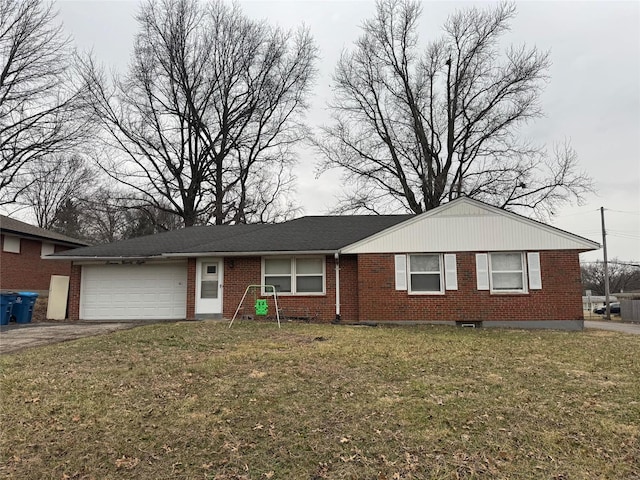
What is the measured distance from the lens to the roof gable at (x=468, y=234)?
13.7m

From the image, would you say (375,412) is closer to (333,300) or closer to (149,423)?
(149,423)

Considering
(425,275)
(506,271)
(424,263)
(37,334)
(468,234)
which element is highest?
(468,234)

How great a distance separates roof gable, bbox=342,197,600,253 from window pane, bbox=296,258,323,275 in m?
1.09

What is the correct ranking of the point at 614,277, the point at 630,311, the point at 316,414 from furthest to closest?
the point at 614,277
the point at 630,311
the point at 316,414

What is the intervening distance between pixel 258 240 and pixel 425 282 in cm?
595

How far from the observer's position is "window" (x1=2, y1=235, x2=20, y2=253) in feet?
63.6

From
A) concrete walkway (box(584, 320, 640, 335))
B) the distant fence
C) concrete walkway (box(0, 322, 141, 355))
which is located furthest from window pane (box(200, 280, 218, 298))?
the distant fence

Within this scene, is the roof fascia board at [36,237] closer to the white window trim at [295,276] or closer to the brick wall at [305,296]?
the brick wall at [305,296]

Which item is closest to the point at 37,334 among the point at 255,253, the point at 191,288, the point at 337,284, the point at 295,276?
the point at 191,288

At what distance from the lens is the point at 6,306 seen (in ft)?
45.1

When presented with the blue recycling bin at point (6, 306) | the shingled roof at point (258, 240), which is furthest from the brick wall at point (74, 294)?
the blue recycling bin at point (6, 306)

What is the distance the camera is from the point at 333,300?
47.4 ft

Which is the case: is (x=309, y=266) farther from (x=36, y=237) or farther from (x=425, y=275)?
(x=36, y=237)

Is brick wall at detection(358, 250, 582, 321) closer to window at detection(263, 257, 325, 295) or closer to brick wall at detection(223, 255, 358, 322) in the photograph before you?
brick wall at detection(223, 255, 358, 322)
